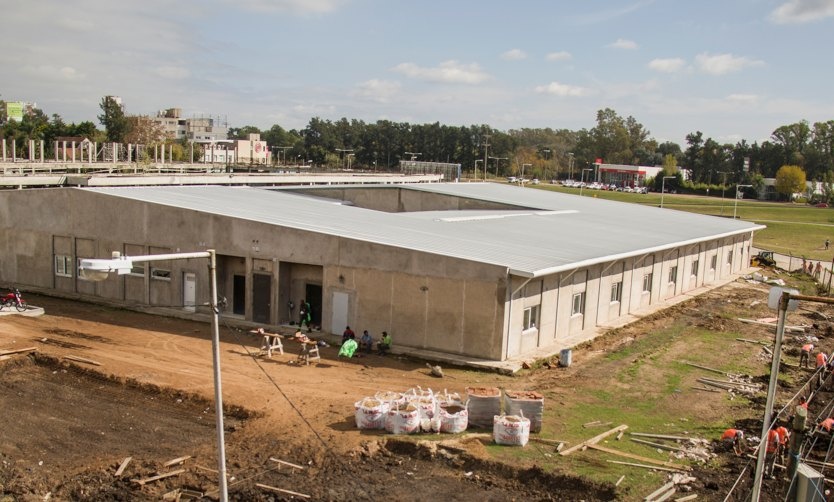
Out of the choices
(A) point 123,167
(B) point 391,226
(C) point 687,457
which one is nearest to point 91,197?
(B) point 391,226

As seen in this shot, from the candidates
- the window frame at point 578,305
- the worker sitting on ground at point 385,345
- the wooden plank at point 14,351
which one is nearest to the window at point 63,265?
the wooden plank at point 14,351

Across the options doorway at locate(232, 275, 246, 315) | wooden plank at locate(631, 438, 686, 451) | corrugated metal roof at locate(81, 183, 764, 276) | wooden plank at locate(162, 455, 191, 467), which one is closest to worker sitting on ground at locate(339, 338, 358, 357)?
corrugated metal roof at locate(81, 183, 764, 276)

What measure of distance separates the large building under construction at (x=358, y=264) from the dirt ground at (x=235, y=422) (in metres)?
2.02

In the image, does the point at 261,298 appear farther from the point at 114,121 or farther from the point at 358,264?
the point at 114,121

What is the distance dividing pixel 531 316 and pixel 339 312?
7.70 metres

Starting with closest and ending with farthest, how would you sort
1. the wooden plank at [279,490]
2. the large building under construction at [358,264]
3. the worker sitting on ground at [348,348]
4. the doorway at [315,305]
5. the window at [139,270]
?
the wooden plank at [279,490]
the worker sitting on ground at [348,348]
the large building under construction at [358,264]
the doorway at [315,305]
the window at [139,270]

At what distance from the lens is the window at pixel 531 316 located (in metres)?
29.5

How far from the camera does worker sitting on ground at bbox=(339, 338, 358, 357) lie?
2766 cm

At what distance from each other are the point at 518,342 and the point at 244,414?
36.9ft

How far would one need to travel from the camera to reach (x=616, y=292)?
37875 mm

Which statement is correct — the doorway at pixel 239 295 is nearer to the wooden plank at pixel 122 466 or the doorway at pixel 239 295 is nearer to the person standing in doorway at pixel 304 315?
the person standing in doorway at pixel 304 315

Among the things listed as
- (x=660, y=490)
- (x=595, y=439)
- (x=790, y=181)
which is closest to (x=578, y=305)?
(x=595, y=439)

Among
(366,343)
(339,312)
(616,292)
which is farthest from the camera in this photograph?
(616,292)

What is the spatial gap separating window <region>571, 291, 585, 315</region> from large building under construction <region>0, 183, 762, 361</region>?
10 centimetres
